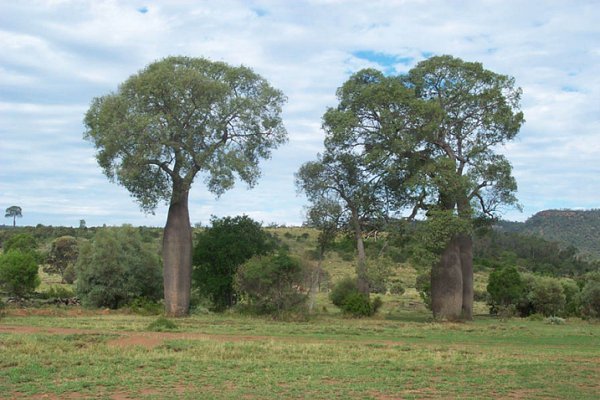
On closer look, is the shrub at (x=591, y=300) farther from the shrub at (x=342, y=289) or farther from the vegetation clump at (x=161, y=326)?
the vegetation clump at (x=161, y=326)

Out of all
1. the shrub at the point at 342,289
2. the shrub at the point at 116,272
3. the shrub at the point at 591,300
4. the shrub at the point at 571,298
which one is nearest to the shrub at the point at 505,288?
the shrub at the point at 571,298

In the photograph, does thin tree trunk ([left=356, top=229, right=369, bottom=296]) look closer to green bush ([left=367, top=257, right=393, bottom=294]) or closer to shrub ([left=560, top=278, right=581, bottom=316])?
green bush ([left=367, top=257, right=393, bottom=294])

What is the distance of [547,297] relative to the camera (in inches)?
1436

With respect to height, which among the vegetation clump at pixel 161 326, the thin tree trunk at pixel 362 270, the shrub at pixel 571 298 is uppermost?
the thin tree trunk at pixel 362 270

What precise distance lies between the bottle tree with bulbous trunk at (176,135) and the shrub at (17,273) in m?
13.1

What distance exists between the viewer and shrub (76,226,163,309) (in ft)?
103

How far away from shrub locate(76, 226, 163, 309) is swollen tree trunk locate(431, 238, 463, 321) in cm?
1424

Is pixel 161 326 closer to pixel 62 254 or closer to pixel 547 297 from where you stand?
pixel 547 297

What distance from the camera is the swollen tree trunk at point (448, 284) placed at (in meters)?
27.6

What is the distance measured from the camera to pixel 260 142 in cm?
2823

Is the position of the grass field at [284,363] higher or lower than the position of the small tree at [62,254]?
lower

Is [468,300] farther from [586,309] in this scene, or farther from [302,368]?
[302,368]

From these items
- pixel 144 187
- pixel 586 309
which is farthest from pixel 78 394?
pixel 586 309

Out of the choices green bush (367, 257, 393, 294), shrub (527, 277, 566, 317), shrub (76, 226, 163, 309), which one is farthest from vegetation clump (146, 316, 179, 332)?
shrub (527, 277, 566, 317)
